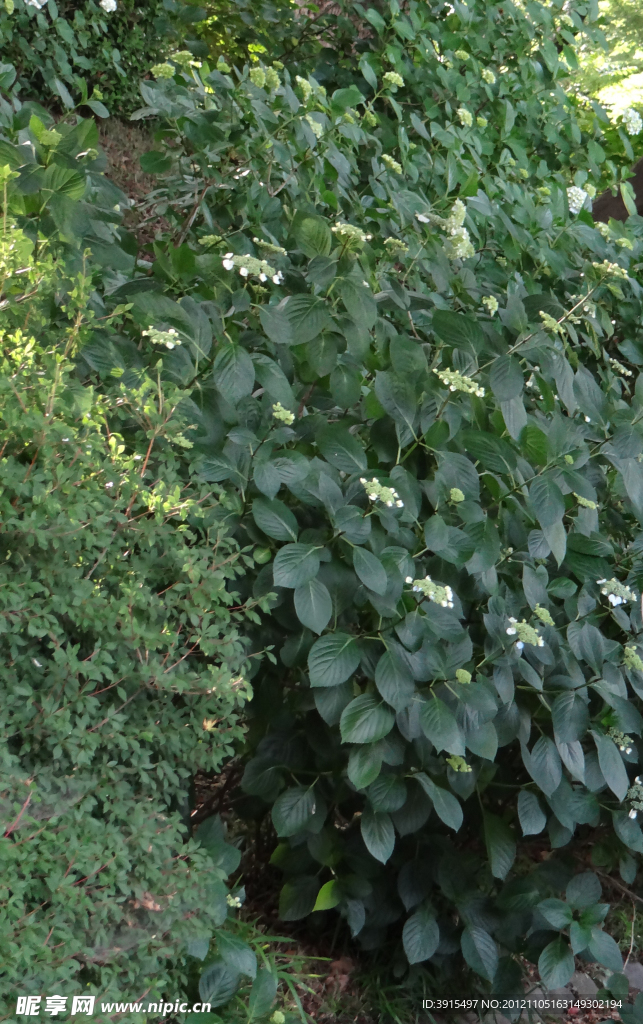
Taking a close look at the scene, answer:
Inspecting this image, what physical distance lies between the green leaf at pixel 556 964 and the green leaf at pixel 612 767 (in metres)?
0.35

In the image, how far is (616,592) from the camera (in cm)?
197

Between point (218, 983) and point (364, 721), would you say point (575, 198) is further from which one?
point (218, 983)

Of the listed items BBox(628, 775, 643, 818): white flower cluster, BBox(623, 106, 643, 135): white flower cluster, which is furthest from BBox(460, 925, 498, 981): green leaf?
BBox(623, 106, 643, 135): white flower cluster

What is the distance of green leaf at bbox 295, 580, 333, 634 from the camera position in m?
1.59

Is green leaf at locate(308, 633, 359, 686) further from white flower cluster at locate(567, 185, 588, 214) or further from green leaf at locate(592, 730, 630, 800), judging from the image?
white flower cluster at locate(567, 185, 588, 214)

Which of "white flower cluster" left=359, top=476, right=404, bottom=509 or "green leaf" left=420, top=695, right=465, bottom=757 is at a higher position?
"white flower cluster" left=359, top=476, right=404, bottom=509

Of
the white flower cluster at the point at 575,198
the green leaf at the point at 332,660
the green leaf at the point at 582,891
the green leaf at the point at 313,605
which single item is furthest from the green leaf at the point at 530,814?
the white flower cluster at the point at 575,198

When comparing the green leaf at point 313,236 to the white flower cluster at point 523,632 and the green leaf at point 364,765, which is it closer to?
the white flower cluster at point 523,632

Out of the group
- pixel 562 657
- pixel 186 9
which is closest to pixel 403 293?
pixel 562 657

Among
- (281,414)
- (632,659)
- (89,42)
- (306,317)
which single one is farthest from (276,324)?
(89,42)

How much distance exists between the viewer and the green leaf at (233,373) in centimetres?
165

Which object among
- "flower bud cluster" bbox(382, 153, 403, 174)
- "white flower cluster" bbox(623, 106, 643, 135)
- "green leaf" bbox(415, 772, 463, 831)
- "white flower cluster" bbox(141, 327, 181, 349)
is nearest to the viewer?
"white flower cluster" bbox(141, 327, 181, 349)

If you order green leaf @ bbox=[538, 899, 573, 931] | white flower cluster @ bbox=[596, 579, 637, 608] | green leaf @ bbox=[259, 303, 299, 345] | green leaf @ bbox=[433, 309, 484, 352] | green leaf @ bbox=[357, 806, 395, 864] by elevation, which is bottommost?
green leaf @ bbox=[538, 899, 573, 931]

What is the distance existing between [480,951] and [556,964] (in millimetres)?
160
